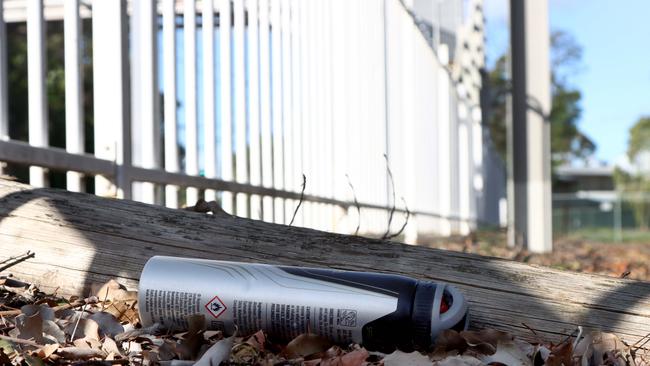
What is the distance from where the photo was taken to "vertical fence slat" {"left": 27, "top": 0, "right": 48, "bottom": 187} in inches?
114

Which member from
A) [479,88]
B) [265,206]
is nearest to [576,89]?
[479,88]

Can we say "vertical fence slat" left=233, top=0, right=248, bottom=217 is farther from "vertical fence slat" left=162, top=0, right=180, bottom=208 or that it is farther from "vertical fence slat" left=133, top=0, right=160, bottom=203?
"vertical fence slat" left=133, top=0, right=160, bottom=203

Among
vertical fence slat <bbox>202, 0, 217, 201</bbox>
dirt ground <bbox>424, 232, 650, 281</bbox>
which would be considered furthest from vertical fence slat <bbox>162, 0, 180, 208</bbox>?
dirt ground <bbox>424, 232, 650, 281</bbox>

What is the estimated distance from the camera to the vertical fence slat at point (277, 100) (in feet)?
16.2

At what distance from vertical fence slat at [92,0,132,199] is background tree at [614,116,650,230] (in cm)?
3971

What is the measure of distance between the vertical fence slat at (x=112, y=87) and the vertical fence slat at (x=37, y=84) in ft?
1.19

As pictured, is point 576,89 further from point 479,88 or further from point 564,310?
point 564,310

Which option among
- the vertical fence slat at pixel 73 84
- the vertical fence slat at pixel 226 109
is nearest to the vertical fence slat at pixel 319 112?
the vertical fence slat at pixel 226 109

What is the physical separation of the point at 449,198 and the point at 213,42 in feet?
24.4

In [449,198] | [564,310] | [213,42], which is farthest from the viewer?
[449,198]

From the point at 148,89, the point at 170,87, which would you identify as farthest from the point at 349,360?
the point at 170,87

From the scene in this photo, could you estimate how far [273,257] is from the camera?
2.32 meters

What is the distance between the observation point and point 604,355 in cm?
203

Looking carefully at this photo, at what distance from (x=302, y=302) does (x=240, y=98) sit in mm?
2623
